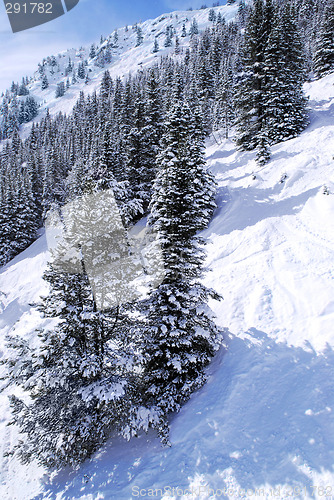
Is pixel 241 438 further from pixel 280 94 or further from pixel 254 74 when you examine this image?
pixel 254 74

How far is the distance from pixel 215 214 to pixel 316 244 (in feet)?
30.4

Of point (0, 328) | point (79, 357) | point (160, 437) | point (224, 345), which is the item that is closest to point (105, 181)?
point (79, 357)

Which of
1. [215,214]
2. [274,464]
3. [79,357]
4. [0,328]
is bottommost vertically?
[0,328]

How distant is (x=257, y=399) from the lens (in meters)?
8.17

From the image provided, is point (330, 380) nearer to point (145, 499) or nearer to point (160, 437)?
point (160, 437)

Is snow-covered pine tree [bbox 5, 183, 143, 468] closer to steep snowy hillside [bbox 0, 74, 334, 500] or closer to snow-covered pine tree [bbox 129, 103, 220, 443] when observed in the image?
snow-covered pine tree [bbox 129, 103, 220, 443]

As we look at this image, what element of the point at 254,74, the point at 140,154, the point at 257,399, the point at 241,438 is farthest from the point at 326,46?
the point at 241,438

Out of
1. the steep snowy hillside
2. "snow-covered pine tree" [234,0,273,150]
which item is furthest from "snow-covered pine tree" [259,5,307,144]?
the steep snowy hillside

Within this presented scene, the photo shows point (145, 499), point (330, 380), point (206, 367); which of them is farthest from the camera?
point (206, 367)

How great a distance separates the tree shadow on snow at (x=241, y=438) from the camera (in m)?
6.50

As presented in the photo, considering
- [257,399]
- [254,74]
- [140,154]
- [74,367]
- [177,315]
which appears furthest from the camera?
[140,154]

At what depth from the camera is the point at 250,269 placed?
45.6ft

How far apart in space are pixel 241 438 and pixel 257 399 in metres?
1.24

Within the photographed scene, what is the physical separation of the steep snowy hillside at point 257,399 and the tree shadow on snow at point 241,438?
0.09 ft
